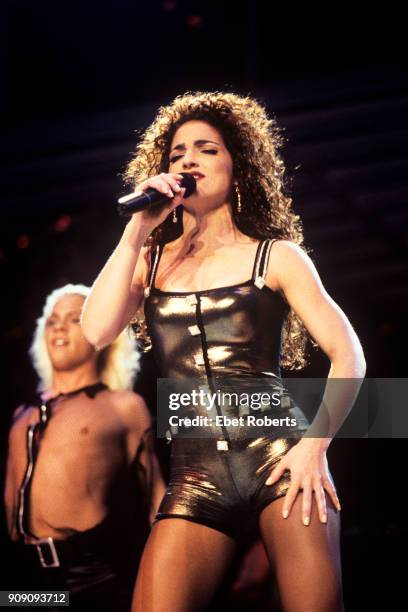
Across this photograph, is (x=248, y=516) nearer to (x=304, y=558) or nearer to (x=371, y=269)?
(x=304, y=558)

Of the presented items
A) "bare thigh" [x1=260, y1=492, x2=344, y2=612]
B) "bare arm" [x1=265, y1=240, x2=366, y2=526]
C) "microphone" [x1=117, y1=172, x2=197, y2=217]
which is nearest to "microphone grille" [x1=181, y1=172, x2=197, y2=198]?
"microphone" [x1=117, y1=172, x2=197, y2=217]

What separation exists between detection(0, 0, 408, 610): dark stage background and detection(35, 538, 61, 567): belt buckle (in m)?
0.91

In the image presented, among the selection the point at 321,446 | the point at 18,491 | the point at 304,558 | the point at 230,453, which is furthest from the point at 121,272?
the point at 18,491

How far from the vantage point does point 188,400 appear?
5.97ft

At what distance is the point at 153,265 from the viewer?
201cm

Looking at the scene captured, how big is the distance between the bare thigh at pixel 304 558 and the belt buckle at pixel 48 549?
5.69 ft

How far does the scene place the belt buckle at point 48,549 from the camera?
320cm

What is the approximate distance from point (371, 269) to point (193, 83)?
1.33 meters

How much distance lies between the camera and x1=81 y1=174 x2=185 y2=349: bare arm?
1865 millimetres

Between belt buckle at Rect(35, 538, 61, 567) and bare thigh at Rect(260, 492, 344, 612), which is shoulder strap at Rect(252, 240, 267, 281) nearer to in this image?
bare thigh at Rect(260, 492, 344, 612)

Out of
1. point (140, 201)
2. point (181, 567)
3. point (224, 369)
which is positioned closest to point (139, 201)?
point (140, 201)

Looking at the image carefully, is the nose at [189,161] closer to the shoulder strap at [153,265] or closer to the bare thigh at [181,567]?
the shoulder strap at [153,265]

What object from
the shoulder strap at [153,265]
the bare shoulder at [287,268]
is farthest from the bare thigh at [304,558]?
the shoulder strap at [153,265]

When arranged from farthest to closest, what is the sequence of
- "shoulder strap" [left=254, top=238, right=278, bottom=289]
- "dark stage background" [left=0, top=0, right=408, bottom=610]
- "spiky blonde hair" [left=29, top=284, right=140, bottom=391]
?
"dark stage background" [left=0, top=0, right=408, bottom=610], "spiky blonde hair" [left=29, top=284, right=140, bottom=391], "shoulder strap" [left=254, top=238, right=278, bottom=289]
